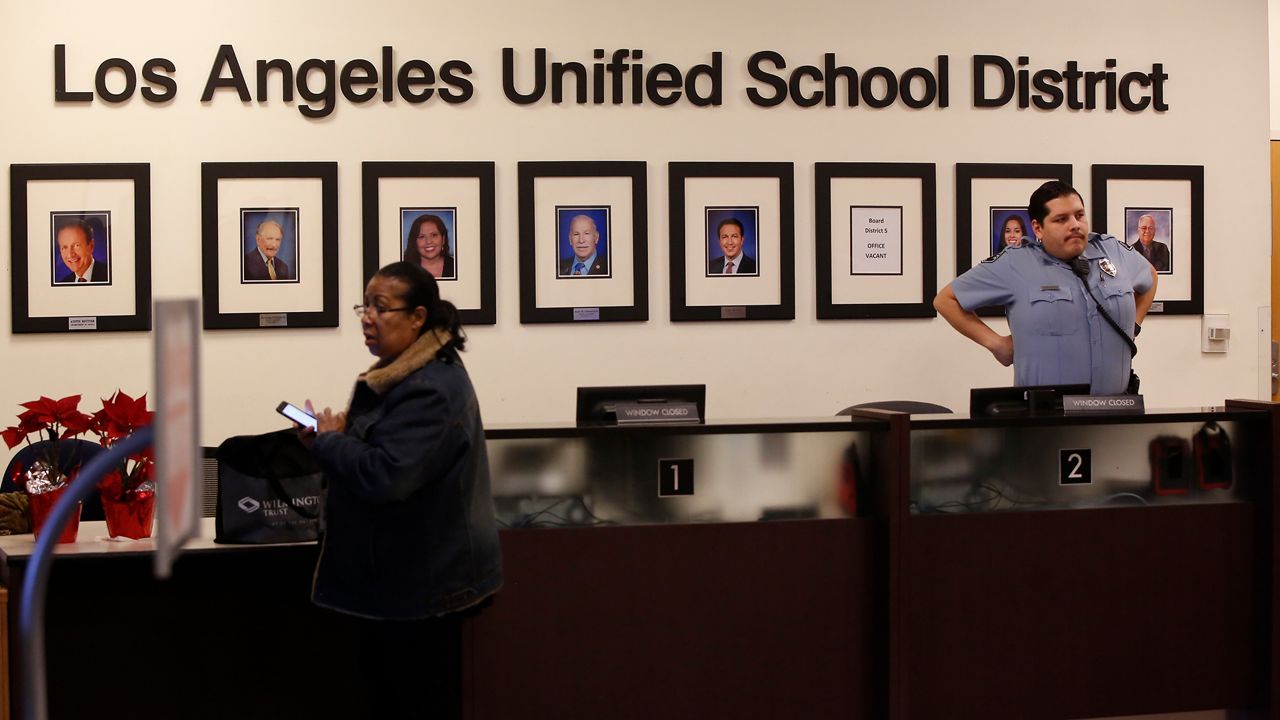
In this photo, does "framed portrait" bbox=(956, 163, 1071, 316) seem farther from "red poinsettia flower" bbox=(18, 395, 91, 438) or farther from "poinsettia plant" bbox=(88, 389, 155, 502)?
"red poinsettia flower" bbox=(18, 395, 91, 438)

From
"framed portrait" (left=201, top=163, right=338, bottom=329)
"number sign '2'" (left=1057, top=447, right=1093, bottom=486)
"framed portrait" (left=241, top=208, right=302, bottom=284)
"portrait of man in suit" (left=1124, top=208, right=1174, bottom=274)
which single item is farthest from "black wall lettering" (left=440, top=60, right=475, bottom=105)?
"portrait of man in suit" (left=1124, top=208, right=1174, bottom=274)

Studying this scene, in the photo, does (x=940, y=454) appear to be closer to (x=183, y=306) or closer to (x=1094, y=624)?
(x=1094, y=624)

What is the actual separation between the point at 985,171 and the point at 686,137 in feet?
4.98

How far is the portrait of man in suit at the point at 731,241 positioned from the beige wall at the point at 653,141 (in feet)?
0.79

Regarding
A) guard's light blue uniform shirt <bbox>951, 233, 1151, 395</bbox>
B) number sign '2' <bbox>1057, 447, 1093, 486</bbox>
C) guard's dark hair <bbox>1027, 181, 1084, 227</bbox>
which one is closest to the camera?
number sign '2' <bbox>1057, 447, 1093, 486</bbox>

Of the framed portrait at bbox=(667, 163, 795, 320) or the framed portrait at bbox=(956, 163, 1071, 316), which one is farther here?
the framed portrait at bbox=(956, 163, 1071, 316)

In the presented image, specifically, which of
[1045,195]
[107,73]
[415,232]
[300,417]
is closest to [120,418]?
[300,417]

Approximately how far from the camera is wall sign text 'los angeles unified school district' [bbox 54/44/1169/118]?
5.30 m

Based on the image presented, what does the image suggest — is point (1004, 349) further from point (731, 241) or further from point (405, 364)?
point (405, 364)

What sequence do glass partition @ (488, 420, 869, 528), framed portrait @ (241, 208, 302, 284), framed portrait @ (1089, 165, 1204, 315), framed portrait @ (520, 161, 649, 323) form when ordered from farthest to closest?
1. framed portrait @ (1089, 165, 1204, 315)
2. framed portrait @ (520, 161, 649, 323)
3. framed portrait @ (241, 208, 302, 284)
4. glass partition @ (488, 420, 869, 528)

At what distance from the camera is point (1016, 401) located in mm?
3906

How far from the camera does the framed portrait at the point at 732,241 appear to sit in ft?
18.3

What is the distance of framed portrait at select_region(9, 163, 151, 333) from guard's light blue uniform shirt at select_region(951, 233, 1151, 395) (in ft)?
12.5

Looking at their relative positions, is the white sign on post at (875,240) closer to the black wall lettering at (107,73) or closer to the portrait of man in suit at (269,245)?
the portrait of man in suit at (269,245)
